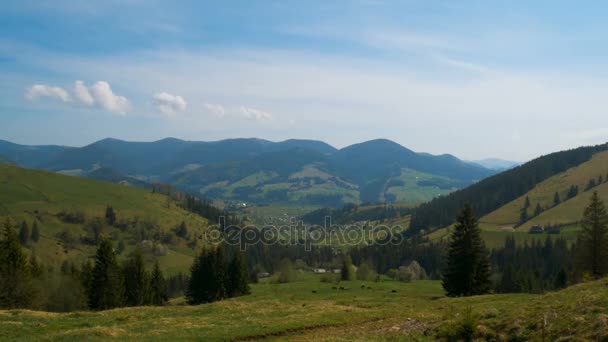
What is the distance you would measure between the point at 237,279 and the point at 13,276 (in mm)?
38029

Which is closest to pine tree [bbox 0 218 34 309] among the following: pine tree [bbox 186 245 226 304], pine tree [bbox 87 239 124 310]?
pine tree [bbox 87 239 124 310]

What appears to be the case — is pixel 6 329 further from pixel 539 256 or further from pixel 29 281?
pixel 539 256

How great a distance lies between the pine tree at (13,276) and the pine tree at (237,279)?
3415cm

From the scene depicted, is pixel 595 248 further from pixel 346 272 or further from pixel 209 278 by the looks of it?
pixel 209 278

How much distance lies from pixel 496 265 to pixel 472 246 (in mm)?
121428

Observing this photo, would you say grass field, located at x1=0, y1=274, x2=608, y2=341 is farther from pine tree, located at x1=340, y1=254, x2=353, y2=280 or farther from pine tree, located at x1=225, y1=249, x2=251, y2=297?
pine tree, located at x1=340, y1=254, x2=353, y2=280

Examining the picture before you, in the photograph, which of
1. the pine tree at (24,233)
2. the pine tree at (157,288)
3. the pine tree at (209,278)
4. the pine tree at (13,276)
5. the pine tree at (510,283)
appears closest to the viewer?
the pine tree at (13,276)

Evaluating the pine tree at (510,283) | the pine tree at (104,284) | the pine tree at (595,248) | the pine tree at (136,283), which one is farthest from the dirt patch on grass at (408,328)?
the pine tree at (510,283)

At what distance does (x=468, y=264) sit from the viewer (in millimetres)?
62344

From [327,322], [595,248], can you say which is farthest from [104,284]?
[595,248]

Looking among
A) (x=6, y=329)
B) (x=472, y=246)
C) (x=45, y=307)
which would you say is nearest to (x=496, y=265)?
(x=472, y=246)

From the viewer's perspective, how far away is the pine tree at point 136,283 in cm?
8431

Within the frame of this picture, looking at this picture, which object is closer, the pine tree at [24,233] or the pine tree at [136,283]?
the pine tree at [136,283]

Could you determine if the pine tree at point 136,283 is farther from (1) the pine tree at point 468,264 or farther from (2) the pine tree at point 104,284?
(1) the pine tree at point 468,264
